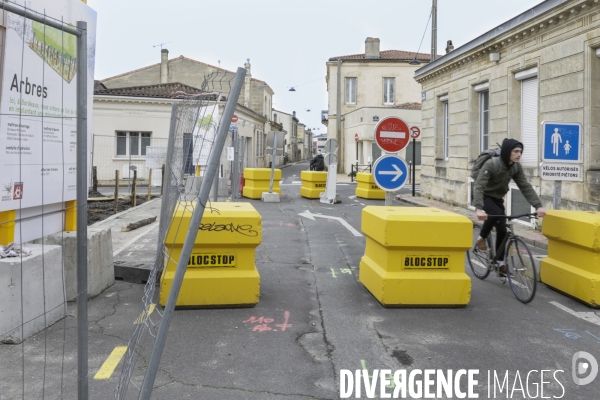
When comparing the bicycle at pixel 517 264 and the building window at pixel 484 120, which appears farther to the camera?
the building window at pixel 484 120

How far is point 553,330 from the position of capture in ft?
18.6

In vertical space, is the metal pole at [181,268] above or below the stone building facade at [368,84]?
below

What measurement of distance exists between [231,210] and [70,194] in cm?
196

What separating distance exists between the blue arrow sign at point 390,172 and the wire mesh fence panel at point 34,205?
375cm

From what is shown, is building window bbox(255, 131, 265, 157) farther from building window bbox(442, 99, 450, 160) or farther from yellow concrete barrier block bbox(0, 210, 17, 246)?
yellow concrete barrier block bbox(0, 210, 17, 246)

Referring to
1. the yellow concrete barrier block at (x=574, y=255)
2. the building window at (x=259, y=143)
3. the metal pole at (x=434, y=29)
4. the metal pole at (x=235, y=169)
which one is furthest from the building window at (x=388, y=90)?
the yellow concrete barrier block at (x=574, y=255)

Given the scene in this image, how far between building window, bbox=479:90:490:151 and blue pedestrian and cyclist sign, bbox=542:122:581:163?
29.7 feet

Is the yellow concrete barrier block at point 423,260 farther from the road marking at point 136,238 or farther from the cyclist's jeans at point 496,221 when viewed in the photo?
the road marking at point 136,238

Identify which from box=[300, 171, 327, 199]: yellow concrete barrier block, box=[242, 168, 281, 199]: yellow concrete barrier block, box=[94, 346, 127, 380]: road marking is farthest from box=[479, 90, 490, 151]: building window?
box=[94, 346, 127, 380]: road marking

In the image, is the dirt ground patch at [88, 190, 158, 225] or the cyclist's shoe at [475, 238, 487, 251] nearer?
the cyclist's shoe at [475, 238, 487, 251]

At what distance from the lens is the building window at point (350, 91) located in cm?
4997

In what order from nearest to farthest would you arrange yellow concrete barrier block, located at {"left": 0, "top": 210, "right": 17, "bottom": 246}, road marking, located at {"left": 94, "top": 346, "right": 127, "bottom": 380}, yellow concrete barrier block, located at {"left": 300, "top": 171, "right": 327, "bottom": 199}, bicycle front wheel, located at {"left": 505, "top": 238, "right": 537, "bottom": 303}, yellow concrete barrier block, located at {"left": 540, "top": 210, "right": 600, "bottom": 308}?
road marking, located at {"left": 94, "top": 346, "right": 127, "bottom": 380}, yellow concrete barrier block, located at {"left": 0, "top": 210, "right": 17, "bottom": 246}, yellow concrete barrier block, located at {"left": 540, "top": 210, "right": 600, "bottom": 308}, bicycle front wheel, located at {"left": 505, "top": 238, "right": 537, "bottom": 303}, yellow concrete barrier block, located at {"left": 300, "top": 171, "right": 327, "bottom": 199}

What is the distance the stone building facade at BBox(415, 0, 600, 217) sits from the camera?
37.3 feet

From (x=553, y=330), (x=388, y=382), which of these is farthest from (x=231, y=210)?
(x=553, y=330)
